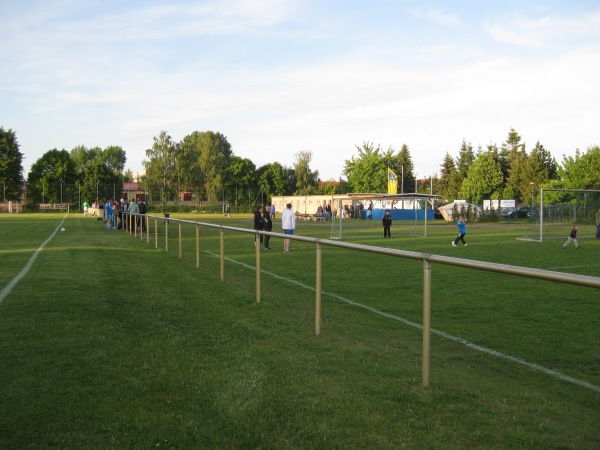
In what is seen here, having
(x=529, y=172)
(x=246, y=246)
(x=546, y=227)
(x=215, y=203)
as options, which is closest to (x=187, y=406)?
(x=246, y=246)

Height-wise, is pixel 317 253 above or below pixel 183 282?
above

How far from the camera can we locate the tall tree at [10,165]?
306 feet

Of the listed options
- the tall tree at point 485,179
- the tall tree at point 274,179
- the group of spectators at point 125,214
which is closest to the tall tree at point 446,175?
the tall tree at point 485,179

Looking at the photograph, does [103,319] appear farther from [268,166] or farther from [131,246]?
[268,166]

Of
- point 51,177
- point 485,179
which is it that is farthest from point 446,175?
point 51,177

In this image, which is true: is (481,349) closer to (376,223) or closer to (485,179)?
(376,223)

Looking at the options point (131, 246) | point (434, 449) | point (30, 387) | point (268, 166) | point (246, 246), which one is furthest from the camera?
Answer: point (268, 166)

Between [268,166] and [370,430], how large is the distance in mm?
114379

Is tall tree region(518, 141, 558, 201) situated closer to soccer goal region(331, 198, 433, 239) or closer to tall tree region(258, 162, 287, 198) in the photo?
soccer goal region(331, 198, 433, 239)

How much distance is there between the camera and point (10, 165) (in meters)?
93.8

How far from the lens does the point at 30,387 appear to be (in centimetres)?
476

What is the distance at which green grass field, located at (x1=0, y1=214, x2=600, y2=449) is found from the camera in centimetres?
387

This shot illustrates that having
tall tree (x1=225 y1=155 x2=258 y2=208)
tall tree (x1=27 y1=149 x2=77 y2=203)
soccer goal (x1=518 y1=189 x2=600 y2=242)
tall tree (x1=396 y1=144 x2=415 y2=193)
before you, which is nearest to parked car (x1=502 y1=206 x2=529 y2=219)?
soccer goal (x1=518 y1=189 x2=600 y2=242)

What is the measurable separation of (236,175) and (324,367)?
107522 millimetres
